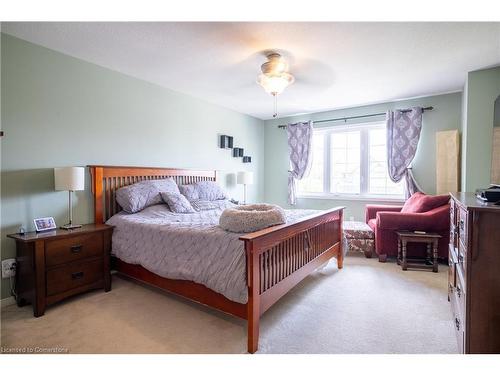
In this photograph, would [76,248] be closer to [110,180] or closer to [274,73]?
[110,180]

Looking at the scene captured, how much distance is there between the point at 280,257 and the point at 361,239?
2.13m

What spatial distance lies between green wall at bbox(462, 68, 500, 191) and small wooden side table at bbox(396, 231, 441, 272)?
77 centimetres

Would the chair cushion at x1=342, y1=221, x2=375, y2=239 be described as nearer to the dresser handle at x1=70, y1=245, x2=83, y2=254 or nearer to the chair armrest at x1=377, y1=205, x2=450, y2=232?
the chair armrest at x1=377, y1=205, x2=450, y2=232

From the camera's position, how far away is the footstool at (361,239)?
141 inches

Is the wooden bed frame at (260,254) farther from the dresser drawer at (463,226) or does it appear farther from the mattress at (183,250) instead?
the dresser drawer at (463,226)

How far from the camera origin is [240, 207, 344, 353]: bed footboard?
1.62m

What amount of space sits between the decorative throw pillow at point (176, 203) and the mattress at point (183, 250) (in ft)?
0.58

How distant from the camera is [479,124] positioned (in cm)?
305

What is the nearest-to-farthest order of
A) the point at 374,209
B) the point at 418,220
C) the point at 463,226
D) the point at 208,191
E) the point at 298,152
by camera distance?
the point at 463,226
the point at 418,220
the point at 208,191
the point at 374,209
the point at 298,152

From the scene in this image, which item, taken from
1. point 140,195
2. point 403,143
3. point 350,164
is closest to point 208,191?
point 140,195

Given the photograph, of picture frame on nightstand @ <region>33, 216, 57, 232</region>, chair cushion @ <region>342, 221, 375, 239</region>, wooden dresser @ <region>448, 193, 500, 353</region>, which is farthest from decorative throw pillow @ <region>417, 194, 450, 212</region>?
picture frame on nightstand @ <region>33, 216, 57, 232</region>

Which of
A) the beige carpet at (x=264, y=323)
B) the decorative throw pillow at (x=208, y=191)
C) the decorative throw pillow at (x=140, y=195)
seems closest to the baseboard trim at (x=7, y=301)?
the beige carpet at (x=264, y=323)
